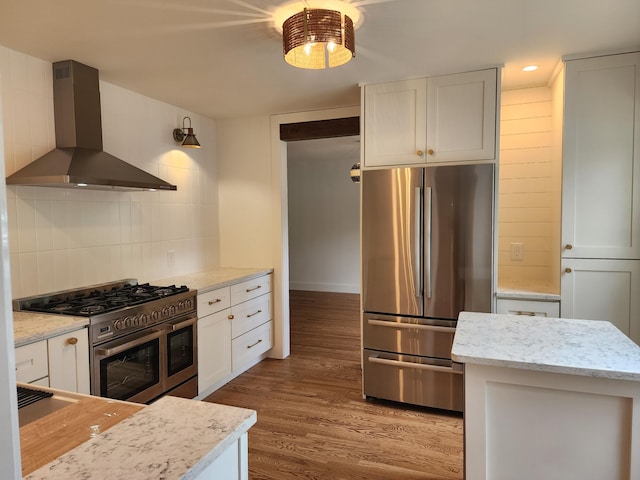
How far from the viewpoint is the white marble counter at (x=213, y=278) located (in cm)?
326

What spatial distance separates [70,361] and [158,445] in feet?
5.26

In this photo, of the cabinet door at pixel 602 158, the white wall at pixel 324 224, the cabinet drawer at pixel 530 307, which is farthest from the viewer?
the white wall at pixel 324 224

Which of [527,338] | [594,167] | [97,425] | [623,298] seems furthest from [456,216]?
[97,425]

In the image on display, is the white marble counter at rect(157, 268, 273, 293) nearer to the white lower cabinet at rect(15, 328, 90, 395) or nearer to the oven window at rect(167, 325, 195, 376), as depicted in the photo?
the oven window at rect(167, 325, 195, 376)

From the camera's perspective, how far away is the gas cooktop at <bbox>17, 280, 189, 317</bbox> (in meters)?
2.35

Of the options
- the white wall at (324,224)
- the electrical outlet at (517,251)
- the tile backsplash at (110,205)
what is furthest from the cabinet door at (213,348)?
the white wall at (324,224)

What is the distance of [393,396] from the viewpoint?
3.05m

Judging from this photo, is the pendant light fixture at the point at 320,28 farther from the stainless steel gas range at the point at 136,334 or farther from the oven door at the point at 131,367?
the oven door at the point at 131,367

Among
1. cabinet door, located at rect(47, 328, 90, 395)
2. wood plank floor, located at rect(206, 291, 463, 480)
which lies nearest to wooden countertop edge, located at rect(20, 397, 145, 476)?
cabinet door, located at rect(47, 328, 90, 395)

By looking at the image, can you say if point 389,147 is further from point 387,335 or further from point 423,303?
point 387,335

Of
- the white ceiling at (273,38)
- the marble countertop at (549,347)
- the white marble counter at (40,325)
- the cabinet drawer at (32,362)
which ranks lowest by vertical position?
the cabinet drawer at (32,362)

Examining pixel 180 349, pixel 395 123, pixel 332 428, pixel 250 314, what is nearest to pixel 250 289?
pixel 250 314

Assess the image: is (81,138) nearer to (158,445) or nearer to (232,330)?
(232,330)

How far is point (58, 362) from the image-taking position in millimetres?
2043
